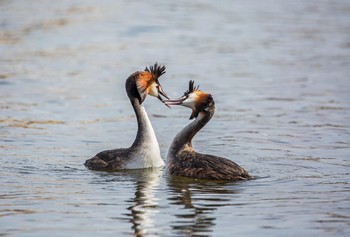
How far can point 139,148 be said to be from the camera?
13.5m

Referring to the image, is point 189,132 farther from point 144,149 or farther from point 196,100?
point 144,149

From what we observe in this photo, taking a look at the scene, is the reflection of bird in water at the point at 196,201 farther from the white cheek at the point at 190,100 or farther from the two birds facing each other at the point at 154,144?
the white cheek at the point at 190,100

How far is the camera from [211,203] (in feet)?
37.2

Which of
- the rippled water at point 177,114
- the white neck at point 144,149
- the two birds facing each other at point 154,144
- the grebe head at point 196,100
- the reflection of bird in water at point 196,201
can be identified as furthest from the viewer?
the white neck at point 144,149

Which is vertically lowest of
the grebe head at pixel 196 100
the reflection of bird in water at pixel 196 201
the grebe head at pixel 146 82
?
the reflection of bird in water at pixel 196 201

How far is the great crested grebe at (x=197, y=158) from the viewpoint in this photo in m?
12.5

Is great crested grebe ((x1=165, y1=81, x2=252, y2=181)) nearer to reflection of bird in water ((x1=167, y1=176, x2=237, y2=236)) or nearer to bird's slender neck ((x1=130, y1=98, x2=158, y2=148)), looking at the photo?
reflection of bird in water ((x1=167, y1=176, x2=237, y2=236))

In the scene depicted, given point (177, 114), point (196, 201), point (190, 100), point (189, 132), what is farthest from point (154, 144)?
point (177, 114)

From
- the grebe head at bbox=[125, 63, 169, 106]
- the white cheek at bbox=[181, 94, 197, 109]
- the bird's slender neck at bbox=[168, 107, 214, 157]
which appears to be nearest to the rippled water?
the bird's slender neck at bbox=[168, 107, 214, 157]

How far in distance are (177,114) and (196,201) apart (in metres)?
6.67

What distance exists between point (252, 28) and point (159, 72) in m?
15.9

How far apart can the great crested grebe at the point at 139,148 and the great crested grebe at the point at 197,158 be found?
0.99 ft

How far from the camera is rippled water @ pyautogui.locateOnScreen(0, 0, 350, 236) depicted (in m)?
10.7

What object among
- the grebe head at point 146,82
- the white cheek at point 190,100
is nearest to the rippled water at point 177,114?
the white cheek at point 190,100
